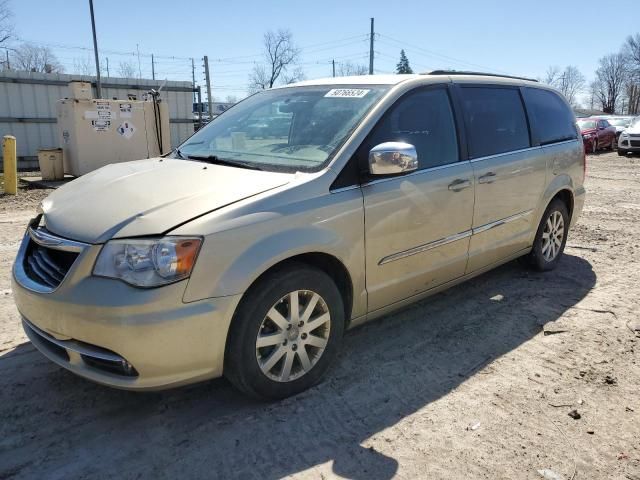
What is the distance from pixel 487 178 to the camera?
13.4ft

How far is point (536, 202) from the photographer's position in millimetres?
4801

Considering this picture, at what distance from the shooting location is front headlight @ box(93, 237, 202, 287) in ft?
8.13

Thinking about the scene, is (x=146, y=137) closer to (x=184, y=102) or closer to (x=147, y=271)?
(x=184, y=102)

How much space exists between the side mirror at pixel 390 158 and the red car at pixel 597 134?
20.4m

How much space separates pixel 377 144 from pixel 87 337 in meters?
1.96

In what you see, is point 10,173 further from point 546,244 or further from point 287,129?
point 546,244

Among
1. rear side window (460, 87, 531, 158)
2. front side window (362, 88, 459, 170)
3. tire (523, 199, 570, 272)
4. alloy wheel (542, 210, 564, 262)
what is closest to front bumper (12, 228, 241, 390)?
front side window (362, 88, 459, 170)

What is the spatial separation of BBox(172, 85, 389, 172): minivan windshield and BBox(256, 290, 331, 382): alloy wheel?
795 millimetres

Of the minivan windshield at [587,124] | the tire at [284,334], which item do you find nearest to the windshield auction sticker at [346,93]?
the tire at [284,334]

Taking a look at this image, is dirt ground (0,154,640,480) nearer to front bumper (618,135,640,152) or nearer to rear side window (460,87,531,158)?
rear side window (460,87,531,158)

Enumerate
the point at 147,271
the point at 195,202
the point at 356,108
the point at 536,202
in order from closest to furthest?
the point at 147,271, the point at 195,202, the point at 356,108, the point at 536,202

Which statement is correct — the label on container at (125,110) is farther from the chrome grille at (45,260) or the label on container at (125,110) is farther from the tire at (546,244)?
the tire at (546,244)

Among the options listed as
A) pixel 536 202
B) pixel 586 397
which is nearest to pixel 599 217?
pixel 536 202

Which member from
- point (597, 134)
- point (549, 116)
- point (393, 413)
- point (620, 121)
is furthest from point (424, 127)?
point (620, 121)
